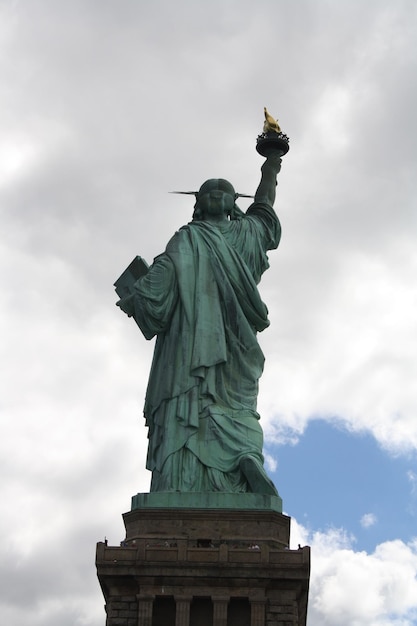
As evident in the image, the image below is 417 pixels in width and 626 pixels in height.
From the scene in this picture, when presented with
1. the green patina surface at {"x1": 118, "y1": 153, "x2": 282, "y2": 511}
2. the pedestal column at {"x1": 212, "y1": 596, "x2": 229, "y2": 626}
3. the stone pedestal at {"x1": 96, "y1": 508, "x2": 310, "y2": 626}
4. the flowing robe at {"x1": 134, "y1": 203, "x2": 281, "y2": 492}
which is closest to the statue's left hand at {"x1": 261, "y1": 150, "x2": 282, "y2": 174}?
the green patina surface at {"x1": 118, "y1": 153, "x2": 282, "y2": 511}

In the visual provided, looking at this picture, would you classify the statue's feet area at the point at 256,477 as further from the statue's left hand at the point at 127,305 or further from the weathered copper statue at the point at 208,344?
the statue's left hand at the point at 127,305

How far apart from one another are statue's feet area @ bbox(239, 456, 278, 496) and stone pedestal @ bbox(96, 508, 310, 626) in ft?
6.88

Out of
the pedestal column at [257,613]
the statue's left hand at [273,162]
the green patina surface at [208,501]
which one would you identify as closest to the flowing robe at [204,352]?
the green patina surface at [208,501]

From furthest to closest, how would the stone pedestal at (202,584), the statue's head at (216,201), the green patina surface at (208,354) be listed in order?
the statue's head at (216,201) → the green patina surface at (208,354) → the stone pedestal at (202,584)

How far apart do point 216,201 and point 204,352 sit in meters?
5.24

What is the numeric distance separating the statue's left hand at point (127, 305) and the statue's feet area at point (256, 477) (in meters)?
5.84

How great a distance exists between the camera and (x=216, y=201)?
44031mm

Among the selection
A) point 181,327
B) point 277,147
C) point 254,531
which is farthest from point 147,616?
point 277,147

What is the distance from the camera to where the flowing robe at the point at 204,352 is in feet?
130

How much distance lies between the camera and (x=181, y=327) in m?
41.8

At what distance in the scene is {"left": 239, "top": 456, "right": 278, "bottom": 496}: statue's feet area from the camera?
38.9 m

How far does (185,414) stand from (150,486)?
213 centimetres

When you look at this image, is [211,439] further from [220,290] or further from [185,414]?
[220,290]

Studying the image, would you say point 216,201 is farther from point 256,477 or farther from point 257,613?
point 257,613
